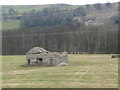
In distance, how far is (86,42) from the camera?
399ft

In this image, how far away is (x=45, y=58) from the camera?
48.9m

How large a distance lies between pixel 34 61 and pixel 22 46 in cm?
7516

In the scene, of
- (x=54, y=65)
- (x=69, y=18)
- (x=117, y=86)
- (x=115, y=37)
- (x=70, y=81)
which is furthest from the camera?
(x=69, y=18)

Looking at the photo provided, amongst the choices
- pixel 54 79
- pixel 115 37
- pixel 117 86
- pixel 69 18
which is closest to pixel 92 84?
pixel 117 86

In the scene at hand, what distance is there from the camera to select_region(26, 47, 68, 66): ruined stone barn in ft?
160

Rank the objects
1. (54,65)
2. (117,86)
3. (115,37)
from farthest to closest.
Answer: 1. (115,37)
2. (54,65)
3. (117,86)

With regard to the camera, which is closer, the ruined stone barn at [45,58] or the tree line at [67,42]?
the ruined stone barn at [45,58]

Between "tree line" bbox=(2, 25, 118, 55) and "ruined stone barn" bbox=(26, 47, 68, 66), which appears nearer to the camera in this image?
"ruined stone barn" bbox=(26, 47, 68, 66)

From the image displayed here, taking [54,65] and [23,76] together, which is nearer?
[23,76]

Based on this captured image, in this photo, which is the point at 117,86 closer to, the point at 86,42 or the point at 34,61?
the point at 34,61

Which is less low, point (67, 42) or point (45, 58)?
point (67, 42)

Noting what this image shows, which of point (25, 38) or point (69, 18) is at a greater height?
point (69, 18)

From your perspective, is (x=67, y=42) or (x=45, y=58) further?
(x=67, y=42)

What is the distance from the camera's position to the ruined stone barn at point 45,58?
1918 inches
